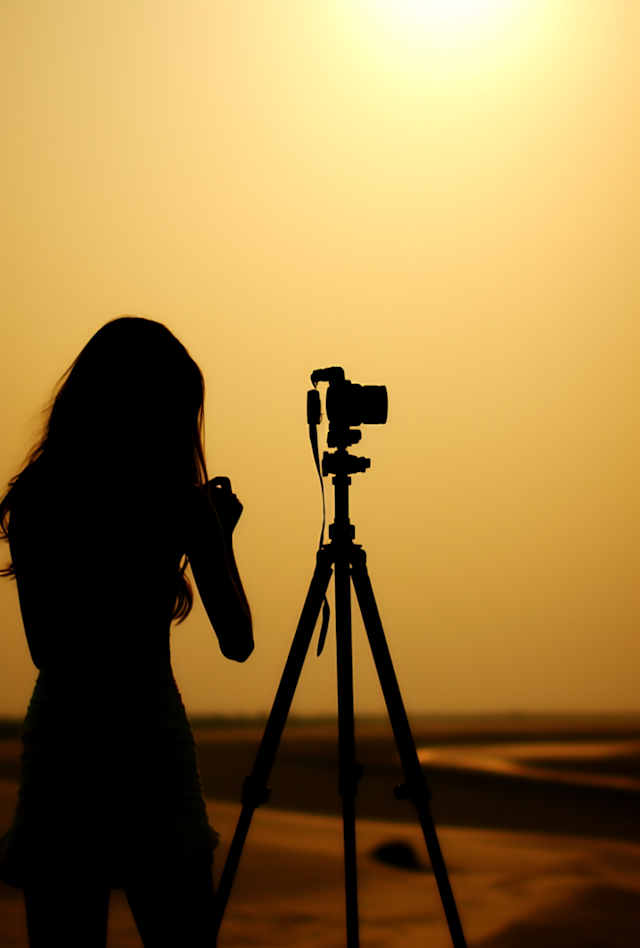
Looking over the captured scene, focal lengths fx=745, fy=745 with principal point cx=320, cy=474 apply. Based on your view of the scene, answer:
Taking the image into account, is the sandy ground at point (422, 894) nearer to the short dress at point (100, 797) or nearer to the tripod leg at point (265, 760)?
the tripod leg at point (265, 760)

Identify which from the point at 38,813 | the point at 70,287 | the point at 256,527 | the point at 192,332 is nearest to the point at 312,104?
the point at 192,332

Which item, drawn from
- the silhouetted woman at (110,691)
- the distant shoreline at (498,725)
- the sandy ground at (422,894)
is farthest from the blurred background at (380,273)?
the silhouetted woman at (110,691)

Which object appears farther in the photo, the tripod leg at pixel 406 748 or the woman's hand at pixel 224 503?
the tripod leg at pixel 406 748

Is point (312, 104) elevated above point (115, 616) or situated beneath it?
elevated above

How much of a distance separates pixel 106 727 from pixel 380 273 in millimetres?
2307

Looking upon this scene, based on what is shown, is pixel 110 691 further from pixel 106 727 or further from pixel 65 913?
pixel 65 913

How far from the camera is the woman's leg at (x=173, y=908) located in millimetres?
756

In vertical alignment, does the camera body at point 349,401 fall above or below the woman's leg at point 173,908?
above

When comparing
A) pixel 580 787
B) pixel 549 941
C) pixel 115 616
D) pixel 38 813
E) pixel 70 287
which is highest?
pixel 70 287

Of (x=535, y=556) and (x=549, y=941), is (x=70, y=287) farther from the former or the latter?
(x=549, y=941)

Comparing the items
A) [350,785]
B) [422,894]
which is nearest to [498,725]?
[422,894]

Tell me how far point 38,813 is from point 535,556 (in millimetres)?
2409

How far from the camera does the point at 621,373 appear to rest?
2.96 metres

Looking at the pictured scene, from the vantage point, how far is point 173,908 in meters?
0.76
